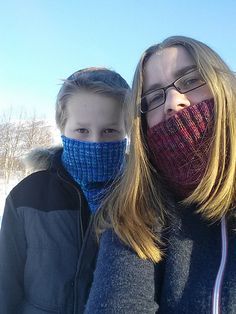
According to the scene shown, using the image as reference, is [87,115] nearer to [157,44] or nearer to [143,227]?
[157,44]

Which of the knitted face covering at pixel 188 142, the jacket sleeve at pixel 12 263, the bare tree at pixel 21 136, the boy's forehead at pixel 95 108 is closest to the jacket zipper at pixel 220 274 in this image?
the knitted face covering at pixel 188 142

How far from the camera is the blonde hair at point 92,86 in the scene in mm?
1608

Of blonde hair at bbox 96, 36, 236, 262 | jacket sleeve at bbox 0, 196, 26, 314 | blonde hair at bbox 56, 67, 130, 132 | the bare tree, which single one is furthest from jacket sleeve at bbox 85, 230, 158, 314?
the bare tree

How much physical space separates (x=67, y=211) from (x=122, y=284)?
2.01 feet

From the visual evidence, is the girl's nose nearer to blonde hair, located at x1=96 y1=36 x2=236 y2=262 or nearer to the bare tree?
blonde hair, located at x1=96 y1=36 x2=236 y2=262

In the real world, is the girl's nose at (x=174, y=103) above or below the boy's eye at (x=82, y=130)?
above

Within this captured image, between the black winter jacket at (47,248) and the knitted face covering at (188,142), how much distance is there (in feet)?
1.76

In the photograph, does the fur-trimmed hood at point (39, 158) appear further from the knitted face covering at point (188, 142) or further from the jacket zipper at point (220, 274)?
the jacket zipper at point (220, 274)

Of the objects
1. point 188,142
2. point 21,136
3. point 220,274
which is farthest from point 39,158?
point 21,136

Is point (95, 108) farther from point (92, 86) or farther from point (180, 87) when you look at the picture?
point (180, 87)

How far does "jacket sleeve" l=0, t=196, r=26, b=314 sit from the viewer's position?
1466mm

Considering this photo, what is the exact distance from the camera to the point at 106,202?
1.23 m

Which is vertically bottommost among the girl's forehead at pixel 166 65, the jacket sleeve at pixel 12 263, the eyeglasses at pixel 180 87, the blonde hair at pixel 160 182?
the jacket sleeve at pixel 12 263

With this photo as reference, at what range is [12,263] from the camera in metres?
1.48
